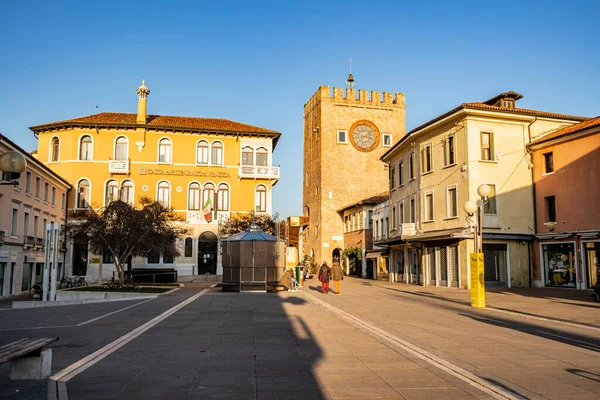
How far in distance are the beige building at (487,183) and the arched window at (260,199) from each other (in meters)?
18.2

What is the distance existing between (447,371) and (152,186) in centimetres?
4227

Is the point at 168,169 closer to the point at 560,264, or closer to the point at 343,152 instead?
the point at 343,152

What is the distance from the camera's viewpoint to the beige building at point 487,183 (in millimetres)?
29859

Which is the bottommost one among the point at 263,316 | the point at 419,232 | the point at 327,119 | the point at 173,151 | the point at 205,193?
the point at 263,316

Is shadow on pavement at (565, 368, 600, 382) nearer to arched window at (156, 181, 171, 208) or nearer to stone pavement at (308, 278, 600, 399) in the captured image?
stone pavement at (308, 278, 600, 399)

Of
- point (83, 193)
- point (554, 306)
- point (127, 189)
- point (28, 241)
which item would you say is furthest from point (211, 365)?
point (83, 193)

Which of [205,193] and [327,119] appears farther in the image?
[327,119]

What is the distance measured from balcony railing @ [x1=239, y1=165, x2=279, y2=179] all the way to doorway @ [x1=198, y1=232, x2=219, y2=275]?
595 centimetres

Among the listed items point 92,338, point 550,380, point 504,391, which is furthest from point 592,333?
point 92,338

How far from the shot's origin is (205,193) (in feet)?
157

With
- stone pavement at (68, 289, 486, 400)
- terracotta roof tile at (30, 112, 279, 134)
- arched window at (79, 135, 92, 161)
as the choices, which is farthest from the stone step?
stone pavement at (68, 289, 486, 400)

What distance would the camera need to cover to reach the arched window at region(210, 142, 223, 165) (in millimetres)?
48438

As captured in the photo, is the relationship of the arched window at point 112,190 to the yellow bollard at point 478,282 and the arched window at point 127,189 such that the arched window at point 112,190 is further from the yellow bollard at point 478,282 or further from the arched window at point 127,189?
the yellow bollard at point 478,282

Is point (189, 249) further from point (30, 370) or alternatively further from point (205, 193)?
point (30, 370)
